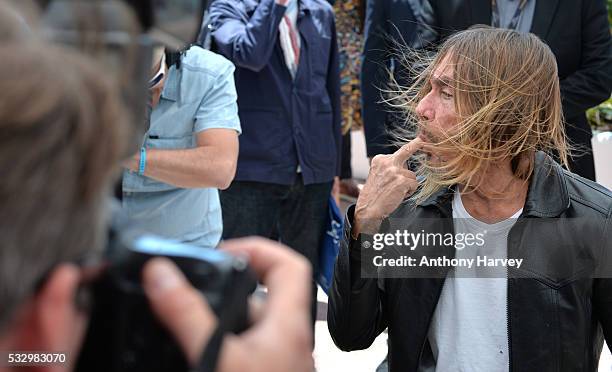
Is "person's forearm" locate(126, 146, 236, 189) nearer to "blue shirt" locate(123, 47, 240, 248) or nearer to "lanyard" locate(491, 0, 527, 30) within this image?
"blue shirt" locate(123, 47, 240, 248)

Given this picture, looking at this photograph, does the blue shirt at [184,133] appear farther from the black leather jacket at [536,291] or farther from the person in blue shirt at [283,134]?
the person in blue shirt at [283,134]

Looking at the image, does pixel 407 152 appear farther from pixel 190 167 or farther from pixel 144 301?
pixel 144 301

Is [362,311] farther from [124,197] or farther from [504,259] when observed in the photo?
[124,197]

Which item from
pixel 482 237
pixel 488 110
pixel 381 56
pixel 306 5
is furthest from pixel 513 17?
pixel 482 237

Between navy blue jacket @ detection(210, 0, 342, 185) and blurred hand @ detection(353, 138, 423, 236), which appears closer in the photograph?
blurred hand @ detection(353, 138, 423, 236)

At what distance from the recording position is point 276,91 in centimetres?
→ 395

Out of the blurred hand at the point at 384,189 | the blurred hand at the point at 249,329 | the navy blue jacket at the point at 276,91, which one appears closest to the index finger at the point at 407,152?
the blurred hand at the point at 384,189

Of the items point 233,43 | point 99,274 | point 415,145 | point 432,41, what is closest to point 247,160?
point 233,43

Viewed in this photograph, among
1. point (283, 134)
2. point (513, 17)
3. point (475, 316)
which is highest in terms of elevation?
point (513, 17)

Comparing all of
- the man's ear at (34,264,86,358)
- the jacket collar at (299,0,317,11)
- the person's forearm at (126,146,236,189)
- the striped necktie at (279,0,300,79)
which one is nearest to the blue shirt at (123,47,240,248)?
the person's forearm at (126,146,236,189)

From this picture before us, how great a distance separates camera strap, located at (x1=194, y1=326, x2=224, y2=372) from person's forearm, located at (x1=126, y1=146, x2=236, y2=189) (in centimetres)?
177

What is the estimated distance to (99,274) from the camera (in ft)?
3.08

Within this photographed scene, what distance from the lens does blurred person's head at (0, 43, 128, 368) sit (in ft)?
2.72

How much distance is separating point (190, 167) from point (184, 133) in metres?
0.19
